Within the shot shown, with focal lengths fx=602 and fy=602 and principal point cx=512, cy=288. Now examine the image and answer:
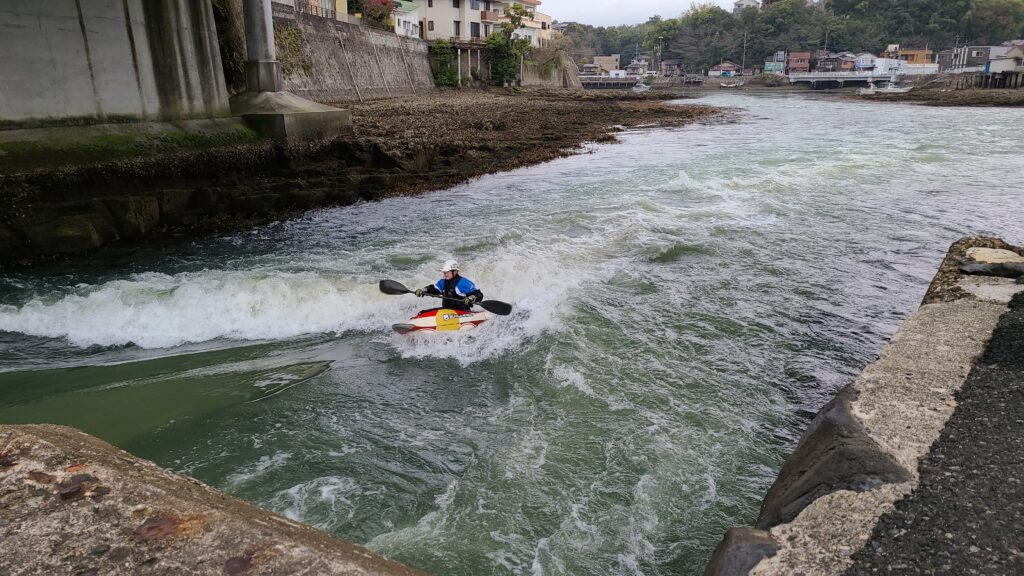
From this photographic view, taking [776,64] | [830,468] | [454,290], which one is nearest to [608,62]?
[776,64]

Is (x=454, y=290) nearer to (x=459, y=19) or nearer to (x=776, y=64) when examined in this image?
(x=459, y=19)

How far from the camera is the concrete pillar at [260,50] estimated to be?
13.4 metres

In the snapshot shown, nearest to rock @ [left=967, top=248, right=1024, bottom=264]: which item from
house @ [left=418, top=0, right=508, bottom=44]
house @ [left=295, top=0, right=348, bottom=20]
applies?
house @ [left=295, top=0, right=348, bottom=20]

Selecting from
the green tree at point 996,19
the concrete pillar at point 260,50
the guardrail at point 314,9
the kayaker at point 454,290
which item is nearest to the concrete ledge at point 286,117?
the concrete pillar at point 260,50

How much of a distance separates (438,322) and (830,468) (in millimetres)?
4737

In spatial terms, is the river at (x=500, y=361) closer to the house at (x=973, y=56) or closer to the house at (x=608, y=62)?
the house at (x=973, y=56)

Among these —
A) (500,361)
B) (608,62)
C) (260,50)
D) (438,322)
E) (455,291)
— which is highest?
(608,62)

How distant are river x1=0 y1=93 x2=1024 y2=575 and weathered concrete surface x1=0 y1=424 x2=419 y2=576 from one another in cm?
154

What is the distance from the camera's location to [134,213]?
1046cm

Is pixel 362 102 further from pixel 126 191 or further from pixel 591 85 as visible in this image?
pixel 591 85

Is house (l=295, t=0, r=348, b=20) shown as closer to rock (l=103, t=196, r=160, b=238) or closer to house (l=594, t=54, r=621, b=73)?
rock (l=103, t=196, r=160, b=238)

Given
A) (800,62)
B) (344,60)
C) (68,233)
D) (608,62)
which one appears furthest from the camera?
(608,62)

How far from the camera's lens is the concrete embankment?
2.56m

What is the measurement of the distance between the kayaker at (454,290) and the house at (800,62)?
103516mm
